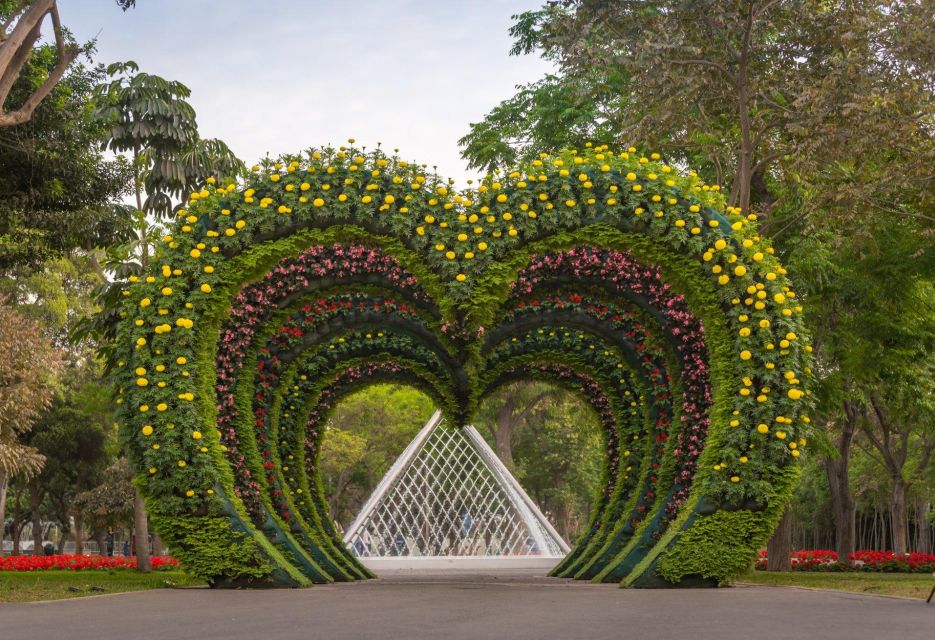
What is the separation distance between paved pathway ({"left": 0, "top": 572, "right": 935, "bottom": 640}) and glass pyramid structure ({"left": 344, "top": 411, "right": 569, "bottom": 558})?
14.0 meters

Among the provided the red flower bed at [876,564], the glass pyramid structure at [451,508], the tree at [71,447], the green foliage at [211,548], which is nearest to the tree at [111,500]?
the tree at [71,447]

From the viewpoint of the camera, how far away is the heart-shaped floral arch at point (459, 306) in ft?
33.7

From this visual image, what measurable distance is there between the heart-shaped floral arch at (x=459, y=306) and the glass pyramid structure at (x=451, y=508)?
441 inches

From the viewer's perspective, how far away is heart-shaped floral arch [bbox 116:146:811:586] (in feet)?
33.7

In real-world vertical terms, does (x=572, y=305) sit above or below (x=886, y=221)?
Result: below

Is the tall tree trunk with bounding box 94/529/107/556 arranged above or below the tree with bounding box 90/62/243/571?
below

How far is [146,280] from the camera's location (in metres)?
10.9

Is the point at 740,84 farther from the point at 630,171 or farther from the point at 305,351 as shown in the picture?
the point at 305,351

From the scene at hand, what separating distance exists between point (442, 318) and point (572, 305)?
8.99 feet

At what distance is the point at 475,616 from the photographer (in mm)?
7309

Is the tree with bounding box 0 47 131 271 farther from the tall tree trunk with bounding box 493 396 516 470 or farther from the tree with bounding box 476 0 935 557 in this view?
the tall tree trunk with bounding box 493 396 516 470

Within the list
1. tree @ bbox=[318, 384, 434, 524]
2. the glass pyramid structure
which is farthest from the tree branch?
tree @ bbox=[318, 384, 434, 524]

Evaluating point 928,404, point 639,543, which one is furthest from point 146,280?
point 928,404

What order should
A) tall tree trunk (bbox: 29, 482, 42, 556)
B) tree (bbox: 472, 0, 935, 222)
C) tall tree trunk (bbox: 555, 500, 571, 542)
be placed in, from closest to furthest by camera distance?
tree (bbox: 472, 0, 935, 222) < tall tree trunk (bbox: 29, 482, 42, 556) < tall tree trunk (bbox: 555, 500, 571, 542)
